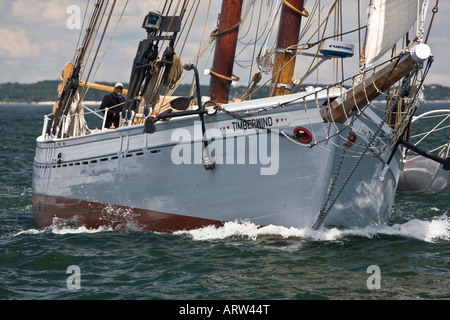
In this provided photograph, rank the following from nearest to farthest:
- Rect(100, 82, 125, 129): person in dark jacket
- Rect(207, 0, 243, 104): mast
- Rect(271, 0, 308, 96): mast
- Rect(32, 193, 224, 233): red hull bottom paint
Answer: Rect(271, 0, 308, 96): mast
Rect(32, 193, 224, 233): red hull bottom paint
Rect(207, 0, 243, 104): mast
Rect(100, 82, 125, 129): person in dark jacket

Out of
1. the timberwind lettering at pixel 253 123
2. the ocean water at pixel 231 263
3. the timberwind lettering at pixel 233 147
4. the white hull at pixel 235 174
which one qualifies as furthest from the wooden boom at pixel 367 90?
the ocean water at pixel 231 263

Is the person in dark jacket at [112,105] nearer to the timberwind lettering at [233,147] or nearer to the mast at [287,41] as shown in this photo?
the timberwind lettering at [233,147]

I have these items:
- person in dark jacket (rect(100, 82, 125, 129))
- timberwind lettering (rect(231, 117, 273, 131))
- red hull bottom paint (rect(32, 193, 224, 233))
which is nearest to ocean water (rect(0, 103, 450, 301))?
red hull bottom paint (rect(32, 193, 224, 233))

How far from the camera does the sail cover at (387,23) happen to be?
34.4ft

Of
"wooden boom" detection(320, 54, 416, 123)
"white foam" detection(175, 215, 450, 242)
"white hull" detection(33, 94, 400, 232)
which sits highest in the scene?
"wooden boom" detection(320, 54, 416, 123)

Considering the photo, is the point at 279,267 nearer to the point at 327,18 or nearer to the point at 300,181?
the point at 300,181

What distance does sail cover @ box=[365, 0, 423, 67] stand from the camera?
34.4ft

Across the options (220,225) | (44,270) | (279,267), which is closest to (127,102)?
(220,225)

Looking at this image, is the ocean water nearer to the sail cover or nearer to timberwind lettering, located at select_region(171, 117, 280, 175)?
timberwind lettering, located at select_region(171, 117, 280, 175)

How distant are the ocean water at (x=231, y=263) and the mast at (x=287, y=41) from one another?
281 centimetres

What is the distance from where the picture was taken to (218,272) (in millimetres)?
10445

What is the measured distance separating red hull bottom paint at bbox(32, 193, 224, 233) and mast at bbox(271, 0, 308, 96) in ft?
9.58

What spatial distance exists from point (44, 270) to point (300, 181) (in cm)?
449

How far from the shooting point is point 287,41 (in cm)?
1295
